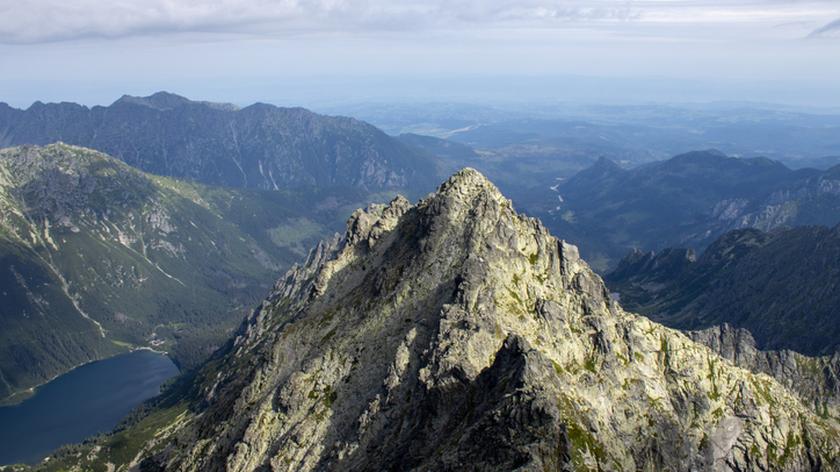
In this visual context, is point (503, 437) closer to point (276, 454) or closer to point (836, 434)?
point (276, 454)

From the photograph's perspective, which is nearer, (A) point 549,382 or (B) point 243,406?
(A) point 549,382

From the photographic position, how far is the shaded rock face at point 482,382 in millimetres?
91750

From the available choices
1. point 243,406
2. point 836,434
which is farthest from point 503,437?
point 836,434

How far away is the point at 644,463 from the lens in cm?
10406

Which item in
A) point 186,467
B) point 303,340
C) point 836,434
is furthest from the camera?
point 836,434

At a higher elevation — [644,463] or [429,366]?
[429,366]

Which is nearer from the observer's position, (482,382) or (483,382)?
(483,382)

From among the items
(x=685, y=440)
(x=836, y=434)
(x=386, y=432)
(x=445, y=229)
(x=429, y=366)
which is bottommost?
(x=836, y=434)

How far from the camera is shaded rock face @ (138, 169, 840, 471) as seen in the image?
9175cm

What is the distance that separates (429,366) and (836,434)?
321ft

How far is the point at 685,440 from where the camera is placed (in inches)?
4722

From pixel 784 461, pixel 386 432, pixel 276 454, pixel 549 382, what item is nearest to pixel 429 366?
pixel 386 432

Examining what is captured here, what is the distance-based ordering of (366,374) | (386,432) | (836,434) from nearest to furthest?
(386,432)
(366,374)
(836,434)

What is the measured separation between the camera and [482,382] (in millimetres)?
100750
